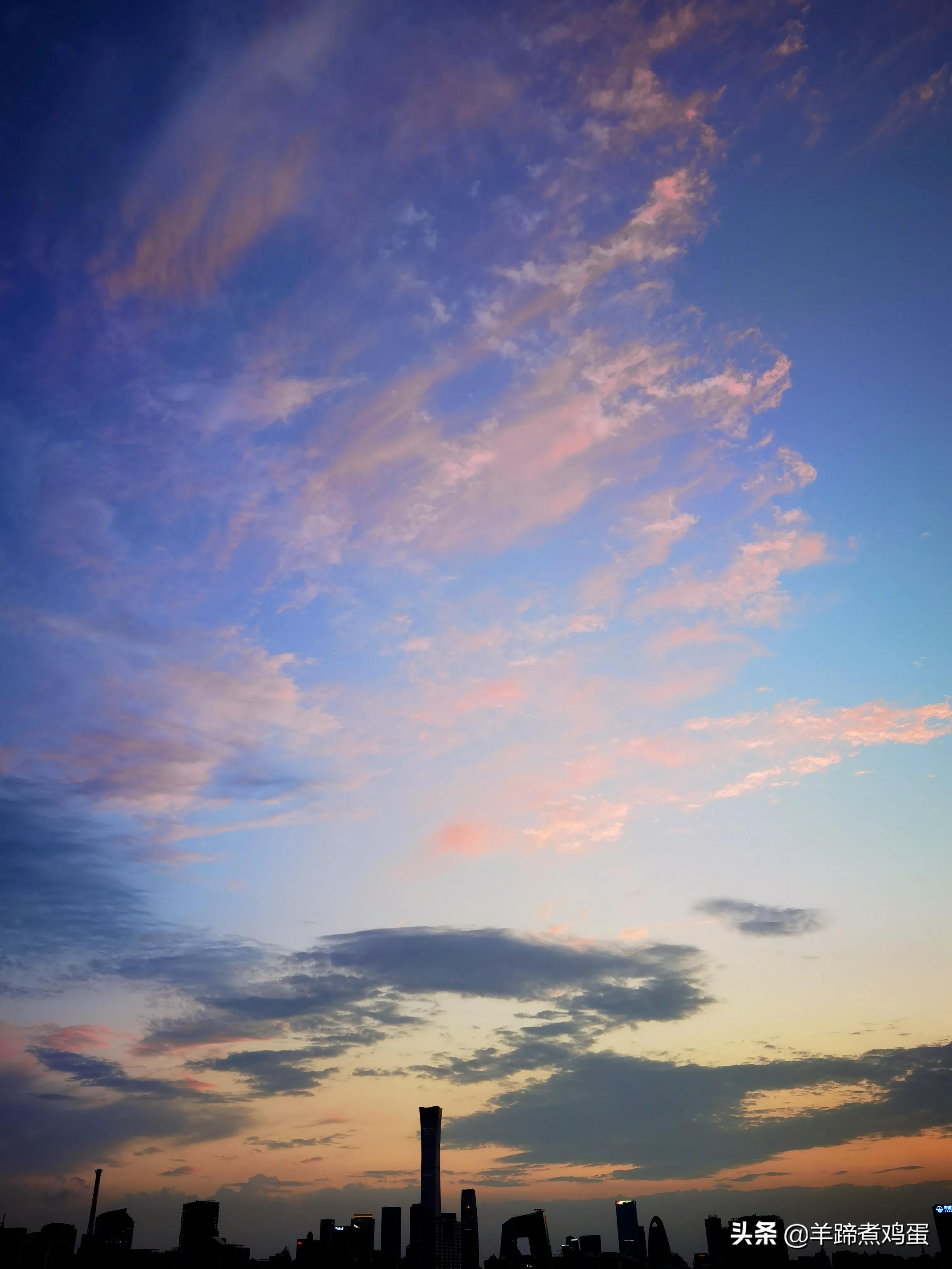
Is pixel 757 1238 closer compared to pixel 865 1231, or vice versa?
pixel 865 1231

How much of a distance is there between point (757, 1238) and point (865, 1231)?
1611 cm

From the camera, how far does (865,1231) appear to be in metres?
103

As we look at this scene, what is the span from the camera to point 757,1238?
113625 mm
